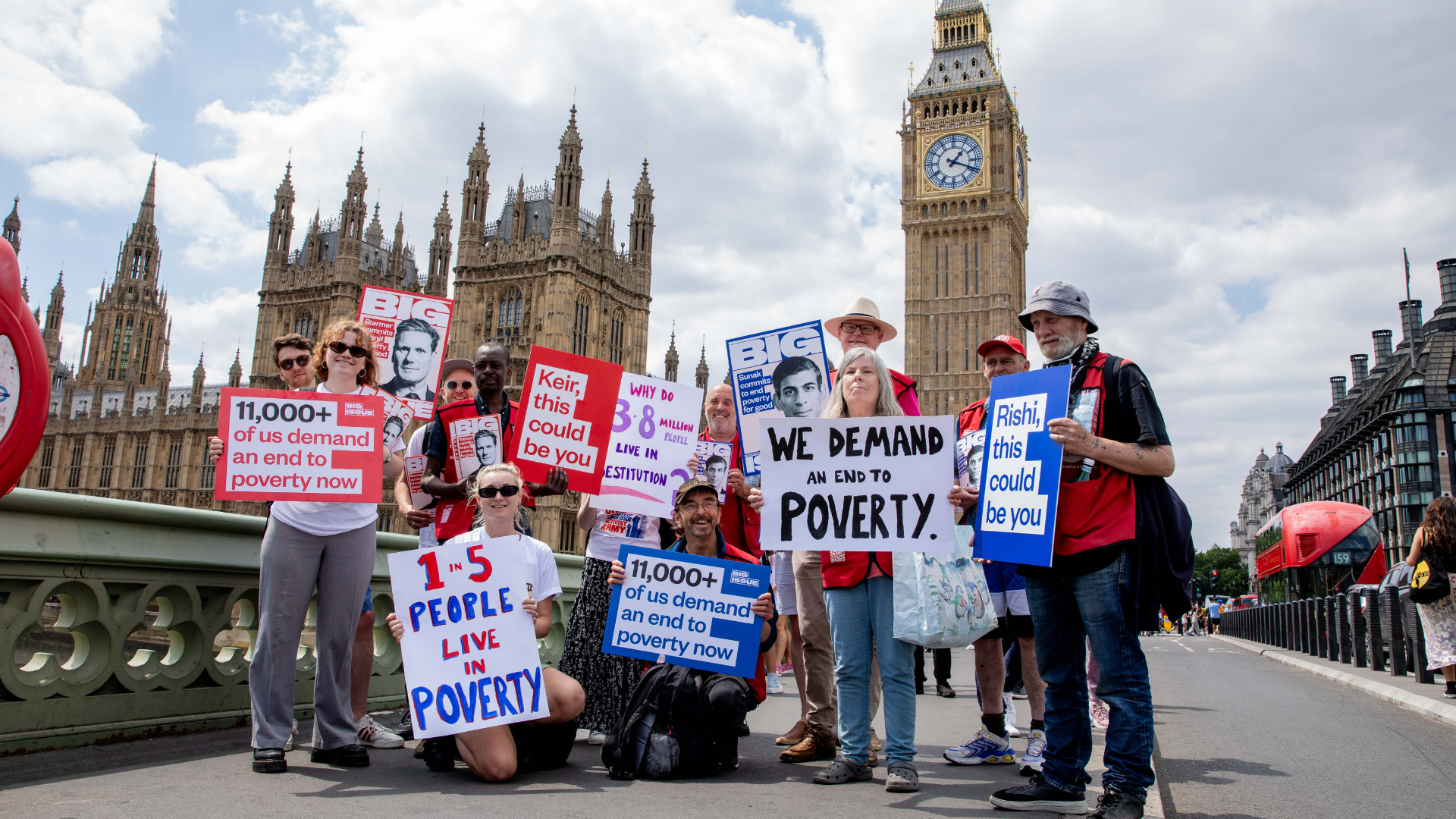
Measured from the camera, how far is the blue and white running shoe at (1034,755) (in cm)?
402

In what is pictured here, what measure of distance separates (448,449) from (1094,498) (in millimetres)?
3249

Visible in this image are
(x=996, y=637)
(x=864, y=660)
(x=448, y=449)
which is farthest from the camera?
(x=448, y=449)

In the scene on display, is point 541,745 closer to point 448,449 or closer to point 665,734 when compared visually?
point 665,734

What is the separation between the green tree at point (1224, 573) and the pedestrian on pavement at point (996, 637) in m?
99.8

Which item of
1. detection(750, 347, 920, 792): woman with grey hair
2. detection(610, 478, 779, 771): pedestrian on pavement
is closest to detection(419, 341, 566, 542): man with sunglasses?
detection(610, 478, 779, 771): pedestrian on pavement

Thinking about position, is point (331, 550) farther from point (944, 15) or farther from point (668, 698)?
point (944, 15)

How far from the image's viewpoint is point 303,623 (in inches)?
164

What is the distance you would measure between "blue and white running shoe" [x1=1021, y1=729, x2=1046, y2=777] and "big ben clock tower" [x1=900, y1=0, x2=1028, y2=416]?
5622 cm

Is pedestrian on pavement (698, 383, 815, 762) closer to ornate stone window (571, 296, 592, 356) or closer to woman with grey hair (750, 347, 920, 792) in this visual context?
woman with grey hair (750, 347, 920, 792)

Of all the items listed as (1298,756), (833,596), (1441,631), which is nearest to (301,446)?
(833,596)

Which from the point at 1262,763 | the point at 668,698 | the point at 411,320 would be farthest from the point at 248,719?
the point at 1262,763

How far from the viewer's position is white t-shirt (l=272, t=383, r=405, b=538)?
4.16 metres

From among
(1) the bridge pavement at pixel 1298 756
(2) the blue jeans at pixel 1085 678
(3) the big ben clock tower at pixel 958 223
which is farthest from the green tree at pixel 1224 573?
(2) the blue jeans at pixel 1085 678

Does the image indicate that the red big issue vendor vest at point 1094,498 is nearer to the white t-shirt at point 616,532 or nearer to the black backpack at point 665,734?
the black backpack at point 665,734
